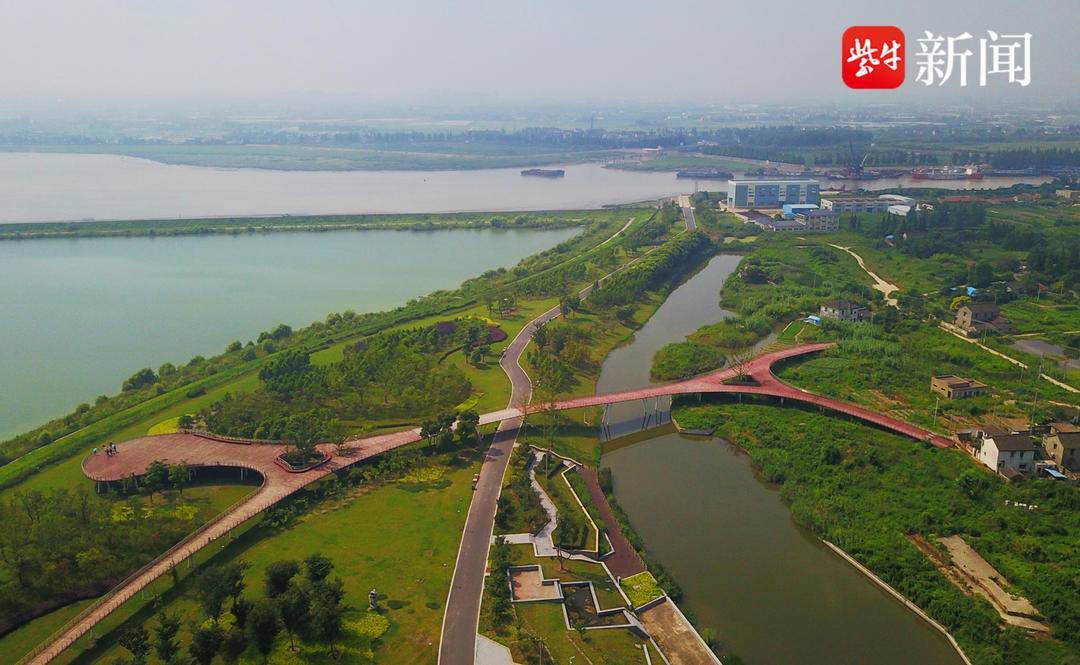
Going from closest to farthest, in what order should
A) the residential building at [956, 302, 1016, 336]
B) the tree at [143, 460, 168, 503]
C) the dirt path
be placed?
the tree at [143, 460, 168, 503], the residential building at [956, 302, 1016, 336], the dirt path

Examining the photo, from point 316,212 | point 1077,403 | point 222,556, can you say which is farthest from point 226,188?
point 1077,403

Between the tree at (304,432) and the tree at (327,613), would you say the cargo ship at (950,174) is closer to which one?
the tree at (304,432)

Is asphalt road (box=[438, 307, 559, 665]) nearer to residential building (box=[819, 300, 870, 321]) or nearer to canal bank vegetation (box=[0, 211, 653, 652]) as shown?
canal bank vegetation (box=[0, 211, 653, 652])

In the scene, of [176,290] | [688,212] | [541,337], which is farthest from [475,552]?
[688,212]

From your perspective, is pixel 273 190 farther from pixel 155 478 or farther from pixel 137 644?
pixel 137 644

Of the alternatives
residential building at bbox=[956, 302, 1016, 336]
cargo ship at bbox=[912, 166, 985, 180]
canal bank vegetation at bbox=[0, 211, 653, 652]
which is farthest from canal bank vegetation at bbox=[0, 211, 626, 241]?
cargo ship at bbox=[912, 166, 985, 180]

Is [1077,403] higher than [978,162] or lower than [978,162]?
lower

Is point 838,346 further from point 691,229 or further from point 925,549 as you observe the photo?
point 691,229
